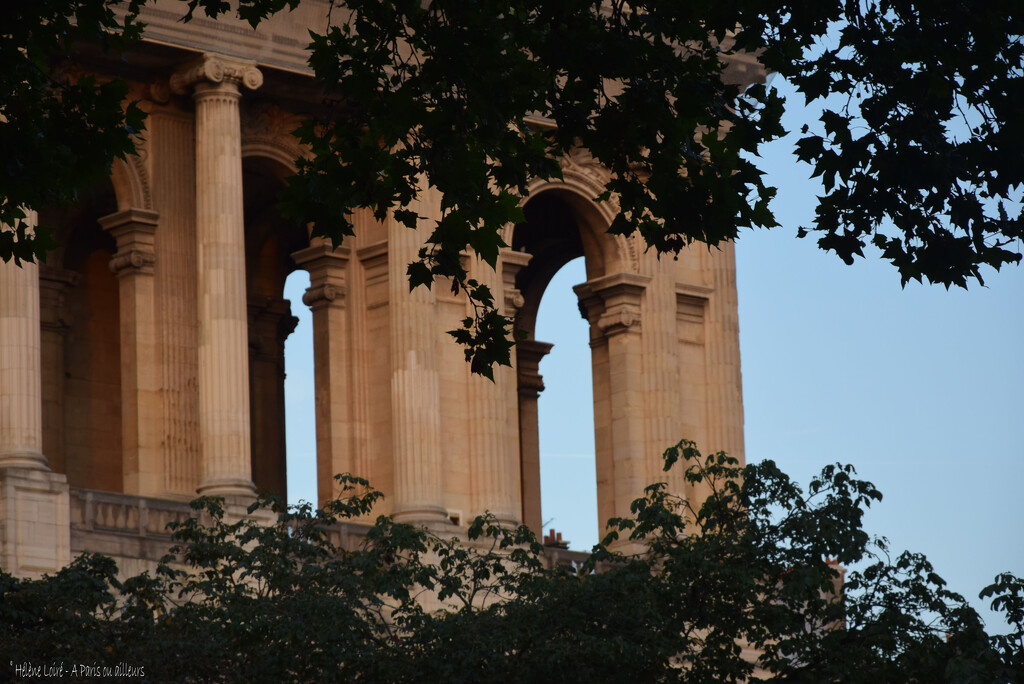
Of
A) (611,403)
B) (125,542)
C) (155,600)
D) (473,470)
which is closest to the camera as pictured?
(155,600)

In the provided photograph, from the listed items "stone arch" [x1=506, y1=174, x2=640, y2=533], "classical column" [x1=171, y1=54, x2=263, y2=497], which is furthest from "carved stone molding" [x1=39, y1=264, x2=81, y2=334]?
"stone arch" [x1=506, y1=174, x2=640, y2=533]

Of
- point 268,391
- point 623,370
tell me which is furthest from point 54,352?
point 623,370

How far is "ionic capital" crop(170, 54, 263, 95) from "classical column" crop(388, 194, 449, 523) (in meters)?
4.47

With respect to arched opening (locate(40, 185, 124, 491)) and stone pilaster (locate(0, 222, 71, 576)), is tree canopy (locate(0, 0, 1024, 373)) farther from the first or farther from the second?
arched opening (locate(40, 185, 124, 491))

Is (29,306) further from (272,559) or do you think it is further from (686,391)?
(686,391)

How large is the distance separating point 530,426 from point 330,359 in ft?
40.4

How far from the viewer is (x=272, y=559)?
36094mm

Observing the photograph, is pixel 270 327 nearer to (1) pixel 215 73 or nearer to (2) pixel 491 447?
(2) pixel 491 447

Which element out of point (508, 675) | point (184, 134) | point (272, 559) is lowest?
point (508, 675)

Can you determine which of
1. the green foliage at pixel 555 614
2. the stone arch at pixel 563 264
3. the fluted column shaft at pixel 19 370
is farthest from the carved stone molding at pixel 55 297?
the green foliage at pixel 555 614

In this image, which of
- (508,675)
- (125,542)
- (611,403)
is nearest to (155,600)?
(508,675)

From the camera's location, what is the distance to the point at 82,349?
55.7 m

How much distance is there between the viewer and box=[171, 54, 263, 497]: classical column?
4719 centimetres

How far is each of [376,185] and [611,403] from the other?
36598 mm
